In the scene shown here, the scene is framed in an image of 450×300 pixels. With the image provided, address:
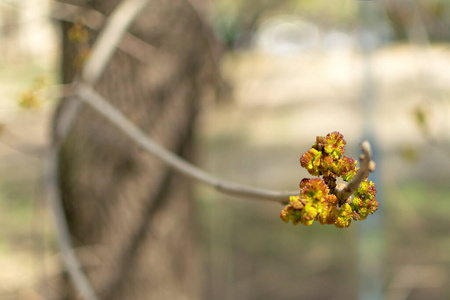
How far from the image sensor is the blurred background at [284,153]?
74.1 inches

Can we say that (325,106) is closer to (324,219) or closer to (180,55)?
(180,55)

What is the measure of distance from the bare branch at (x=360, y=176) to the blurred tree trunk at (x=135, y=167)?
147 centimetres

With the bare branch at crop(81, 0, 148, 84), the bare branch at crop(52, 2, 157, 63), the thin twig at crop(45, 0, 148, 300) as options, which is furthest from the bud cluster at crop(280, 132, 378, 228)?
the bare branch at crop(52, 2, 157, 63)

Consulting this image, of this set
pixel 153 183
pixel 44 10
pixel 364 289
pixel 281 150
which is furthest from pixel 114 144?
pixel 281 150

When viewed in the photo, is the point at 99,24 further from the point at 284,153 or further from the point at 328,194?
the point at 284,153

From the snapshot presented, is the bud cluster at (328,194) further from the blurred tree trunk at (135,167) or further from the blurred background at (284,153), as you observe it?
the blurred tree trunk at (135,167)

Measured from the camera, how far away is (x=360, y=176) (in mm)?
493

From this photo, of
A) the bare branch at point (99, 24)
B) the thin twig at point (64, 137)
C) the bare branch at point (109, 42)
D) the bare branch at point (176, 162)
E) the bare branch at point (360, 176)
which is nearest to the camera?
the bare branch at point (360, 176)

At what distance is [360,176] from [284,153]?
27.1 ft

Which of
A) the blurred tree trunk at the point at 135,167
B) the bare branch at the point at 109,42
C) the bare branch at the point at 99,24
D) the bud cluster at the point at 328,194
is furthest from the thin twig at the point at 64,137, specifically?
the bud cluster at the point at 328,194

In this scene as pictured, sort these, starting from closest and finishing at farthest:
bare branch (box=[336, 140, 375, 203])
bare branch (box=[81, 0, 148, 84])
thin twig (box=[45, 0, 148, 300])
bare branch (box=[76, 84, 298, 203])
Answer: bare branch (box=[336, 140, 375, 203]) → bare branch (box=[76, 84, 298, 203]) → thin twig (box=[45, 0, 148, 300]) → bare branch (box=[81, 0, 148, 84])

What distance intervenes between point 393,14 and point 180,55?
4.72 ft

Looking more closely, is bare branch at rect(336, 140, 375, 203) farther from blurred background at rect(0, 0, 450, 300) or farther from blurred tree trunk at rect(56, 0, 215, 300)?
blurred tree trunk at rect(56, 0, 215, 300)

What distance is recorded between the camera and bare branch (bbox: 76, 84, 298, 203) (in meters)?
0.67
